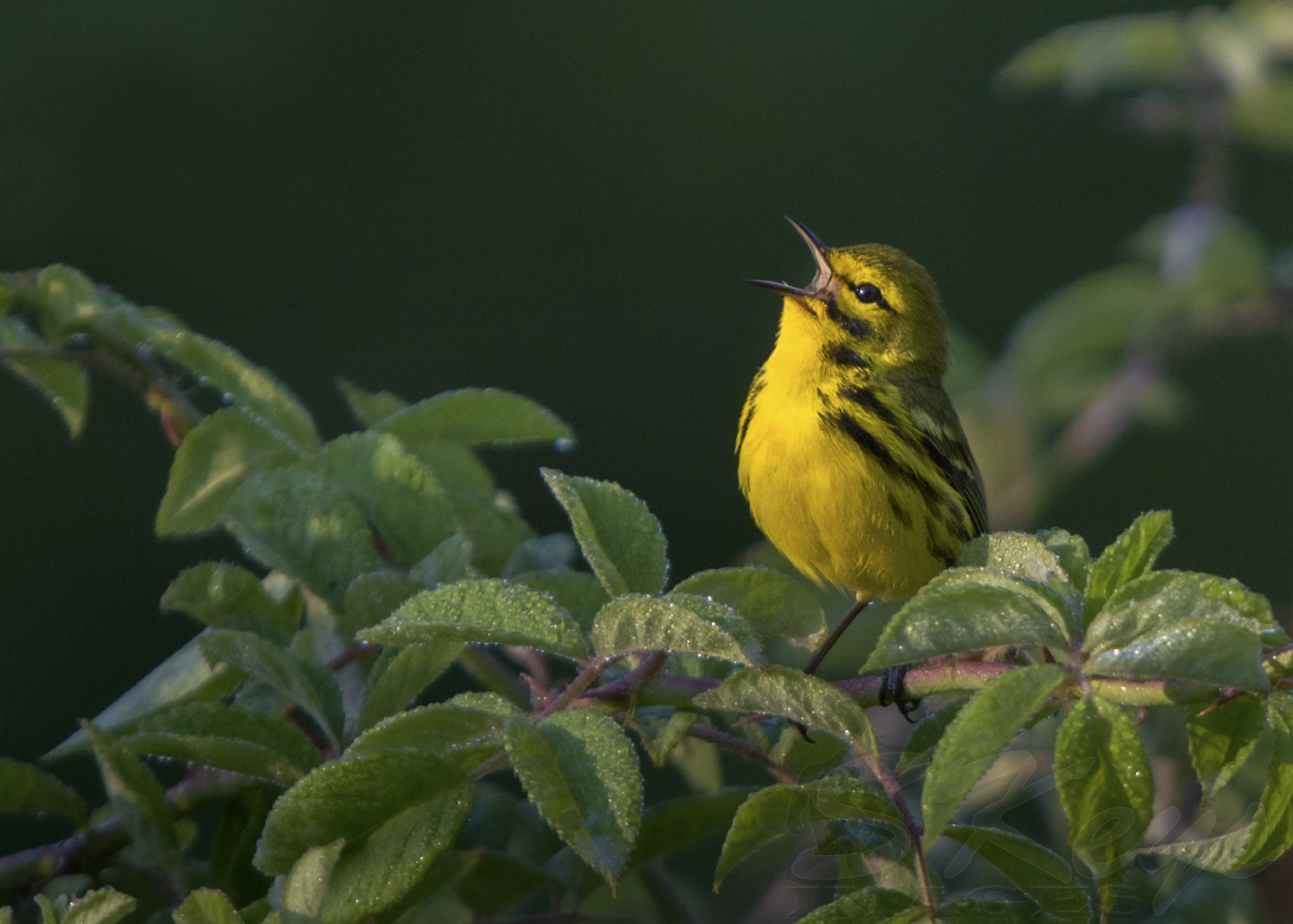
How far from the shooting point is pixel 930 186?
7.83 metres

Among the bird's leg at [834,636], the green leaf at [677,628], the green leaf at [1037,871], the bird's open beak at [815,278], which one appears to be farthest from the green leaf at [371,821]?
the bird's open beak at [815,278]

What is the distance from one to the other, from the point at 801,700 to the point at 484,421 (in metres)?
0.74

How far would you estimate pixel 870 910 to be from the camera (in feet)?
2.99

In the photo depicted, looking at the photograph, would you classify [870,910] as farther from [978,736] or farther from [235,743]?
[235,743]

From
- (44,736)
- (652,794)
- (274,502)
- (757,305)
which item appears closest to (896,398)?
(274,502)

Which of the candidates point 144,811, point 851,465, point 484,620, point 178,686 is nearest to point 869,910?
point 484,620

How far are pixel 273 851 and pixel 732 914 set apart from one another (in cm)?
104

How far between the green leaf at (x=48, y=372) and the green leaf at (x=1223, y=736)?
1.15 meters

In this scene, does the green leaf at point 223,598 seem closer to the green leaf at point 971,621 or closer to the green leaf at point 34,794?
the green leaf at point 34,794

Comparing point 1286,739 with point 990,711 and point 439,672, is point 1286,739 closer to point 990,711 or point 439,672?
point 990,711

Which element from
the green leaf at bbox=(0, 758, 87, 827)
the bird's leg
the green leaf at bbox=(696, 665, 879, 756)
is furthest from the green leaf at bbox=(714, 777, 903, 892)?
the green leaf at bbox=(0, 758, 87, 827)

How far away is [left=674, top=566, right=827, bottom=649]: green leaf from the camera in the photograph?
3.87 ft

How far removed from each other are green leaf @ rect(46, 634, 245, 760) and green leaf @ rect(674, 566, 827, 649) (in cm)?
48

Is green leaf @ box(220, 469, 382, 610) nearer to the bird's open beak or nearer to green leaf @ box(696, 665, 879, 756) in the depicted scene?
green leaf @ box(696, 665, 879, 756)
